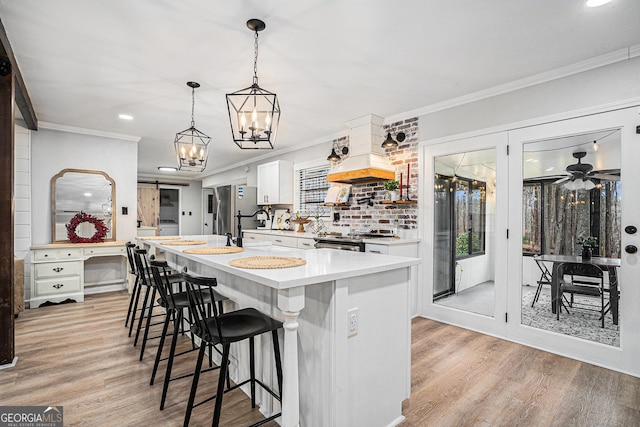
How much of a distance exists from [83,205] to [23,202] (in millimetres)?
697

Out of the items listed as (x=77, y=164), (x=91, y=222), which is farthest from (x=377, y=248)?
(x=77, y=164)

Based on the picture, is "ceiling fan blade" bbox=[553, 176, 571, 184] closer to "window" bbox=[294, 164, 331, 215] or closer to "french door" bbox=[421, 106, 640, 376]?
"french door" bbox=[421, 106, 640, 376]

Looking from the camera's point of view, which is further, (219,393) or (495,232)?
(495,232)

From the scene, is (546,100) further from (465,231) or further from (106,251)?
(106,251)

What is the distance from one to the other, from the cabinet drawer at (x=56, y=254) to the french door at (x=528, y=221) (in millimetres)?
4777

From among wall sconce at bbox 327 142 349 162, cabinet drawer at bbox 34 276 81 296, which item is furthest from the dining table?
cabinet drawer at bbox 34 276 81 296

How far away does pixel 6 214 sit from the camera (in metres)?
2.56

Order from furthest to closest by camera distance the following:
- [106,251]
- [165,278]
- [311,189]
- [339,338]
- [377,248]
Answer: [311,189] < [106,251] < [377,248] < [165,278] < [339,338]

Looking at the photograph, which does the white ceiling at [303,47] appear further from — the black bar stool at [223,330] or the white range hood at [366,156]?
the black bar stool at [223,330]

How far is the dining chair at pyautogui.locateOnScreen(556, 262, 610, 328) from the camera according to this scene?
2.70 meters

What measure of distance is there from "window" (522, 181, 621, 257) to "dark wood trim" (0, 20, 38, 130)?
177 inches

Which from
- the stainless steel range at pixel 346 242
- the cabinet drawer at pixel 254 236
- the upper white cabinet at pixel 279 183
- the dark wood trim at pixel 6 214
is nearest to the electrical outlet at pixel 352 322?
the stainless steel range at pixel 346 242

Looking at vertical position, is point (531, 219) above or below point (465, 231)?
above

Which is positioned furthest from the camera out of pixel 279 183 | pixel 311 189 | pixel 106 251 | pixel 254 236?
pixel 254 236
